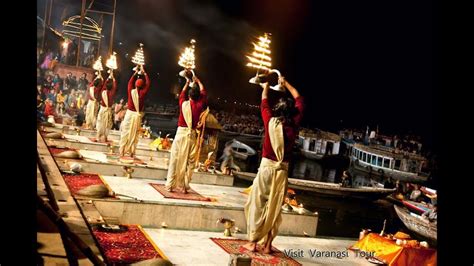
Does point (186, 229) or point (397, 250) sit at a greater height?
point (397, 250)

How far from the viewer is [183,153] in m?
8.84

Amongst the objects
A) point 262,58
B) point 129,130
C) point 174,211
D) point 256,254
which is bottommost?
point 256,254

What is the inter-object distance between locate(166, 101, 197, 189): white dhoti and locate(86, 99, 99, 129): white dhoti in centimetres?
819

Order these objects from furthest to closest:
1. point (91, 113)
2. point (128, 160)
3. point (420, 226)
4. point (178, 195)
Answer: point (91, 113) → point (420, 226) → point (128, 160) → point (178, 195)

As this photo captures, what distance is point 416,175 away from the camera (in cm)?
3419

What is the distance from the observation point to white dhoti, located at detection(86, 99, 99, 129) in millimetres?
16062

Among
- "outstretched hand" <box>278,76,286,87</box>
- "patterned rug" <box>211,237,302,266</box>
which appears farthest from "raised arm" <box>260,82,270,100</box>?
"patterned rug" <box>211,237,302,266</box>

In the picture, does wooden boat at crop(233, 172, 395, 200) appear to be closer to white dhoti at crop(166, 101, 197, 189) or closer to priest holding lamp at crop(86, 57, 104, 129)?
priest holding lamp at crop(86, 57, 104, 129)

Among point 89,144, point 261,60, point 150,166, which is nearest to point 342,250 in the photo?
point 261,60

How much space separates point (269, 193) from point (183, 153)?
323 centimetres

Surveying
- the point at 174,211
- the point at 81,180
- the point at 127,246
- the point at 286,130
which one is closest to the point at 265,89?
the point at 286,130

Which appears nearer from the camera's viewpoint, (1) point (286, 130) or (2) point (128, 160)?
(1) point (286, 130)

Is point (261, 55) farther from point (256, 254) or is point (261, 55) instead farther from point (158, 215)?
point (158, 215)

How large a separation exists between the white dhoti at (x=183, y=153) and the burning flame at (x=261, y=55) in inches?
116
